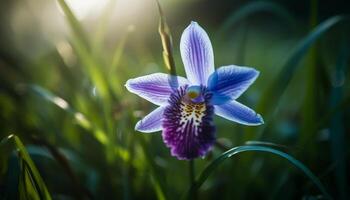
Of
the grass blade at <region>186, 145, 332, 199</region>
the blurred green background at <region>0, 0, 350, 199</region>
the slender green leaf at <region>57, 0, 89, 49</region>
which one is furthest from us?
the blurred green background at <region>0, 0, 350, 199</region>

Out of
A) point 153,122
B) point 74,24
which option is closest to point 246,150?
point 153,122

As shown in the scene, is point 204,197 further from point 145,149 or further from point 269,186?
point 145,149

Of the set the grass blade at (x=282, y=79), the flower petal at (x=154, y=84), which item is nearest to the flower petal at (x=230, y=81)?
the flower petal at (x=154, y=84)

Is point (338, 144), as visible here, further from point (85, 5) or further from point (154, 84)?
point (85, 5)

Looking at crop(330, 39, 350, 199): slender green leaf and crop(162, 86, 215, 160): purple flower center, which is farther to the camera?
crop(330, 39, 350, 199): slender green leaf

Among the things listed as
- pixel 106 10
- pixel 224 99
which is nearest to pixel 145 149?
pixel 224 99

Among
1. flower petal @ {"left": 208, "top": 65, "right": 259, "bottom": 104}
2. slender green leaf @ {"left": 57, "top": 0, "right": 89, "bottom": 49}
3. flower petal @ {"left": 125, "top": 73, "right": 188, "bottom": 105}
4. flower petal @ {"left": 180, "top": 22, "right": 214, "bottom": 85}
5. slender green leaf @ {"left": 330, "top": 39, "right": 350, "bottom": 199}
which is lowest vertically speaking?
slender green leaf @ {"left": 330, "top": 39, "right": 350, "bottom": 199}

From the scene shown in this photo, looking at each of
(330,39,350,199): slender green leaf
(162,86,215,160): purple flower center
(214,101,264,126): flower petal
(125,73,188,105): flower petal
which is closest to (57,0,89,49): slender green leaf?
(125,73,188,105): flower petal

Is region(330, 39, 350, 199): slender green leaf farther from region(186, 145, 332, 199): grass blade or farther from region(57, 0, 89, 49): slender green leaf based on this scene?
region(57, 0, 89, 49): slender green leaf
